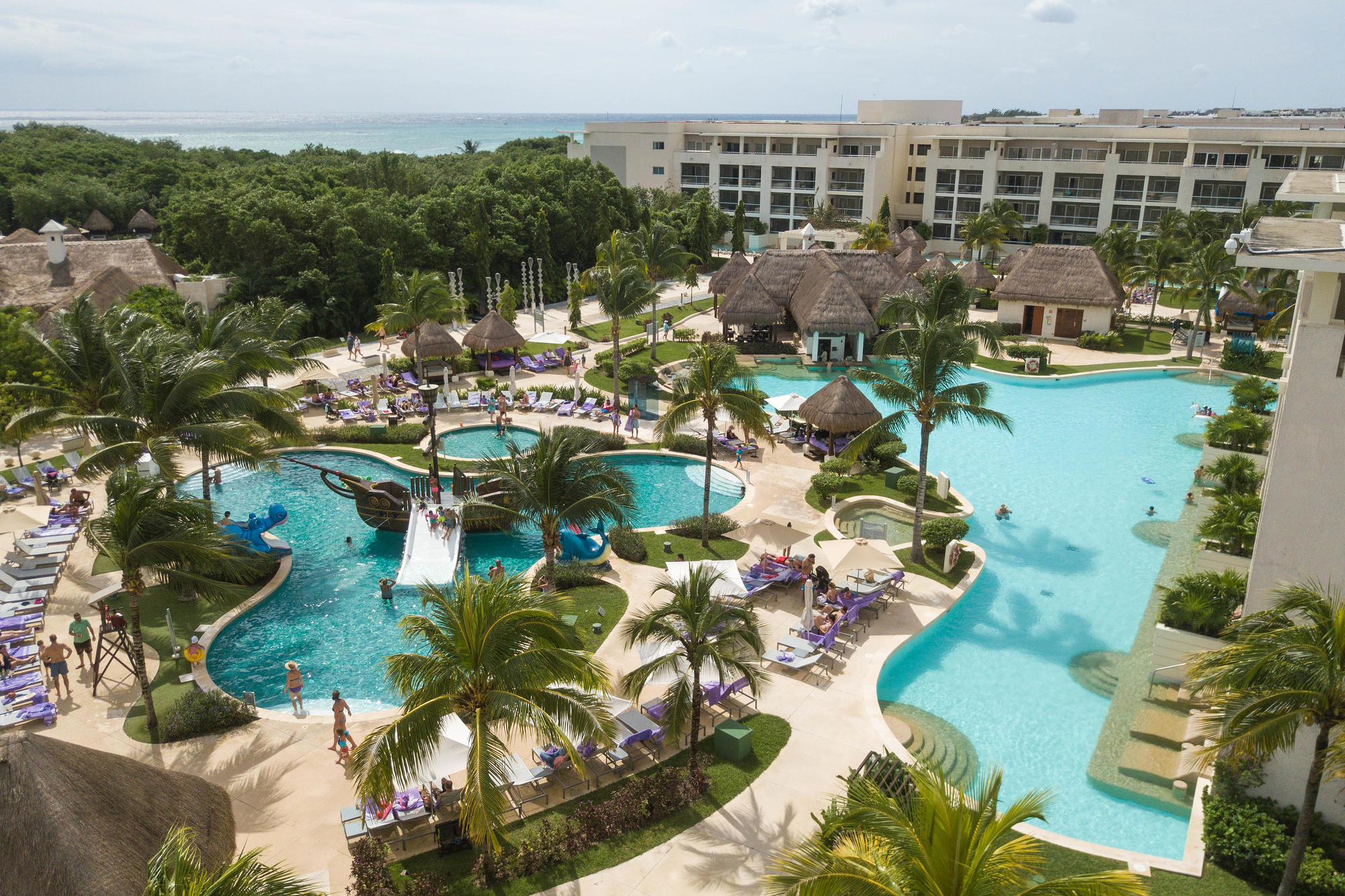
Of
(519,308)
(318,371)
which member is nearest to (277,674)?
(318,371)

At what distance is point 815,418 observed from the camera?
1037 inches

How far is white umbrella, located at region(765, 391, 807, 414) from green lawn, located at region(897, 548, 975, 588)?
888 cm

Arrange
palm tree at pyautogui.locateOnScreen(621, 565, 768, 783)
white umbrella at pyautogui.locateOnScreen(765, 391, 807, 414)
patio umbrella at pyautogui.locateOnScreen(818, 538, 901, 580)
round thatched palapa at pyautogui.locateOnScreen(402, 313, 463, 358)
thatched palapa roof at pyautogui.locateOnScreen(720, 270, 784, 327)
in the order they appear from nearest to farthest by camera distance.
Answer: palm tree at pyautogui.locateOnScreen(621, 565, 768, 783), patio umbrella at pyautogui.locateOnScreen(818, 538, 901, 580), white umbrella at pyautogui.locateOnScreen(765, 391, 807, 414), round thatched palapa at pyautogui.locateOnScreen(402, 313, 463, 358), thatched palapa roof at pyautogui.locateOnScreen(720, 270, 784, 327)

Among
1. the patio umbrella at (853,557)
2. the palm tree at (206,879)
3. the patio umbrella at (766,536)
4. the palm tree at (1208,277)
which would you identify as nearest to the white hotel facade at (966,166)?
the palm tree at (1208,277)

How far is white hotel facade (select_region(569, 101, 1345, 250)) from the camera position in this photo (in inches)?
2143

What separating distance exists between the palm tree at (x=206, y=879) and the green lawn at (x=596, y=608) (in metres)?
9.45

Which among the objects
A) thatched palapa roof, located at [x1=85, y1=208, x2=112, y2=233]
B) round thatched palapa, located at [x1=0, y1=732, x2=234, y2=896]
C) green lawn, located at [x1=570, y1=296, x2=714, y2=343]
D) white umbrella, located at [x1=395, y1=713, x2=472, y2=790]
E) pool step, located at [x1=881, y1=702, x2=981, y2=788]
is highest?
thatched palapa roof, located at [x1=85, y1=208, x2=112, y2=233]

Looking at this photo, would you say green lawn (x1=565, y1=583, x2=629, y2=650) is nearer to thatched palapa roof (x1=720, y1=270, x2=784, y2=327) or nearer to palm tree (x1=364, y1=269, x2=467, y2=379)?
palm tree (x1=364, y1=269, x2=467, y2=379)

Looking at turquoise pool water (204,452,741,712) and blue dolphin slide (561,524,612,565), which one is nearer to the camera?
turquoise pool water (204,452,741,712)

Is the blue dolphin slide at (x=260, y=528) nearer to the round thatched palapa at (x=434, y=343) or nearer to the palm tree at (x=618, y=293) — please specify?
the palm tree at (x=618, y=293)

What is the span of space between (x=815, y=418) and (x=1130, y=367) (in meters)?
19.1

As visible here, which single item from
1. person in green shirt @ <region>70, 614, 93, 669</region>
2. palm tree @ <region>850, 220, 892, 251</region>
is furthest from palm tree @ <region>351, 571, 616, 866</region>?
palm tree @ <region>850, 220, 892, 251</region>

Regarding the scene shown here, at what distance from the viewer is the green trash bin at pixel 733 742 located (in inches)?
528

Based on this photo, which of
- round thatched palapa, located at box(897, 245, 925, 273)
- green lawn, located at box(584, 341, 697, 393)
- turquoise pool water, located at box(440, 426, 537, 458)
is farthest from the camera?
round thatched palapa, located at box(897, 245, 925, 273)
